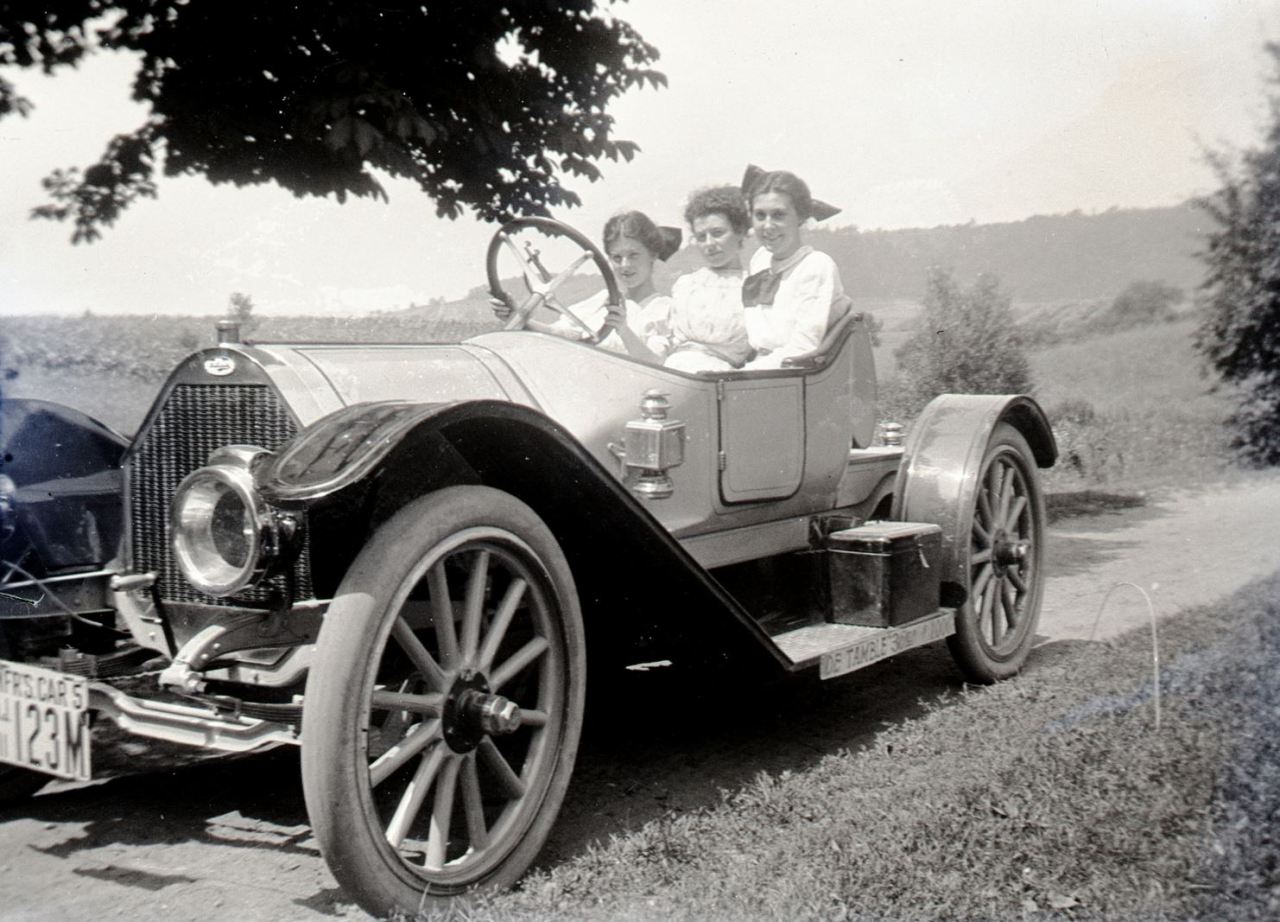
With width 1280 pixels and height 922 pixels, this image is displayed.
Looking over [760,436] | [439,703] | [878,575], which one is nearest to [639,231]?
[760,436]

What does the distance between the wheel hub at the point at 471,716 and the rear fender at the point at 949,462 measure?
2251 millimetres

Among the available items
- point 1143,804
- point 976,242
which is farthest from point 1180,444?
point 1143,804

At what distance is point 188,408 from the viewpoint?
300cm

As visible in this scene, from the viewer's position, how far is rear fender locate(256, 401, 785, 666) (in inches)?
92.1

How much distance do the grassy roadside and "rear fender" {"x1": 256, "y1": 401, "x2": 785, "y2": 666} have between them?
52cm

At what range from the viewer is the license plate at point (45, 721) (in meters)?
2.49

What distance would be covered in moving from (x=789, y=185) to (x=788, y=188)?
0.02 metres

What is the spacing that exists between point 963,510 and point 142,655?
2827 millimetres

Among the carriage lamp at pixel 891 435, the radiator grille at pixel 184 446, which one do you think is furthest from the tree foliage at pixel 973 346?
the radiator grille at pixel 184 446

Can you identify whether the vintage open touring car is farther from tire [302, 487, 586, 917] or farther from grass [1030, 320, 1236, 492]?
grass [1030, 320, 1236, 492]

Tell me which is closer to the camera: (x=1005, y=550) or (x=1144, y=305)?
(x=1005, y=550)

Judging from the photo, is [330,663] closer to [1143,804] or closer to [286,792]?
[286,792]

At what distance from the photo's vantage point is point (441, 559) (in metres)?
2.49

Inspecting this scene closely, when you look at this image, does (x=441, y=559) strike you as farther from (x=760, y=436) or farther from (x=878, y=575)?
(x=878, y=575)
